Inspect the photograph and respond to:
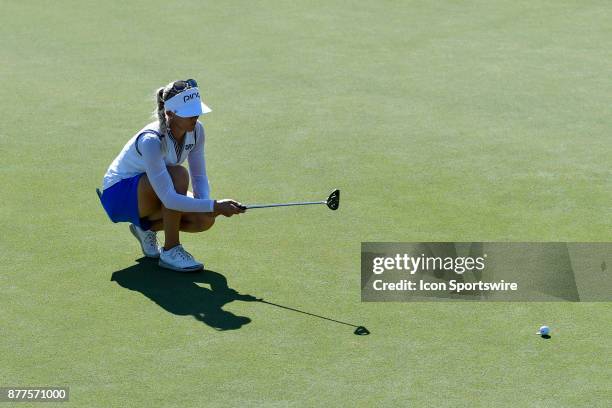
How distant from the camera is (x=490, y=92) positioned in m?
11.3

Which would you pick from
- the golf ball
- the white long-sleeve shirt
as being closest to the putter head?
the white long-sleeve shirt

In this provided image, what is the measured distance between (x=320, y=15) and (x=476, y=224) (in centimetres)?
623

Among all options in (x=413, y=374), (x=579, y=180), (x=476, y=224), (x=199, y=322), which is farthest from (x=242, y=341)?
(x=579, y=180)

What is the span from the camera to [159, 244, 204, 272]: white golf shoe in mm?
7605

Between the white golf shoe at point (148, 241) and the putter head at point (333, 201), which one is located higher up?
the putter head at point (333, 201)

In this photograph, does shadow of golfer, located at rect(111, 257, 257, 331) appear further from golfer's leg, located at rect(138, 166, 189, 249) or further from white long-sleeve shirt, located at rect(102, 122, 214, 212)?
white long-sleeve shirt, located at rect(102, 122, 214, 212)

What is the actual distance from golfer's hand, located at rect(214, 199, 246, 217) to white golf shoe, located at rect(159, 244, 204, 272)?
458mm

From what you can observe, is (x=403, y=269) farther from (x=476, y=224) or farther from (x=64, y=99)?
(x=64, y=99)

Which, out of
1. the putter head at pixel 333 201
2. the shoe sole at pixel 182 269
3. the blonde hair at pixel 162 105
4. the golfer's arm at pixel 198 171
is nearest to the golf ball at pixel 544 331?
the putter head at pixel 333 201

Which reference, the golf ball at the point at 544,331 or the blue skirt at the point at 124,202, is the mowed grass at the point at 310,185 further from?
the blue skirt at the point at 124,202

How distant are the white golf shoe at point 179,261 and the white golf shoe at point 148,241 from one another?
236 millimetres

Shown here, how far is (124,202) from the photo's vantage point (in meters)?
7.71

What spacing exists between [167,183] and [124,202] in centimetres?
48

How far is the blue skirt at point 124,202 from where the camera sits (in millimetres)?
7684
